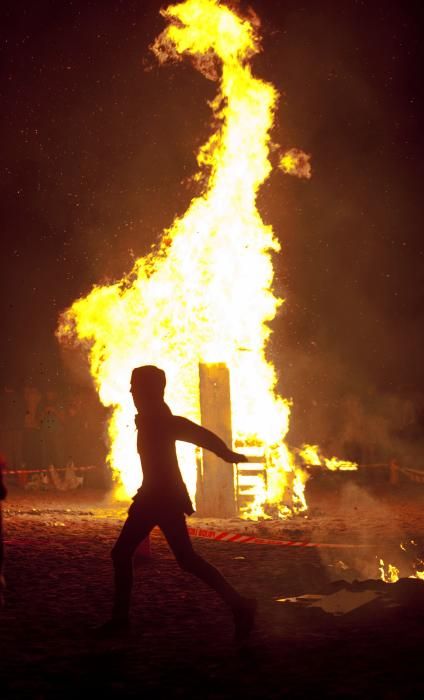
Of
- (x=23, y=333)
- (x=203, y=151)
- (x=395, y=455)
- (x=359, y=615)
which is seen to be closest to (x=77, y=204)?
(x=23, y=333)

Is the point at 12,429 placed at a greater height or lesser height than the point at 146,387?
greater

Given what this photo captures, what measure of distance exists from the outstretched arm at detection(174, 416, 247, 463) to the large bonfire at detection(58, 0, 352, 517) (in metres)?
9.19

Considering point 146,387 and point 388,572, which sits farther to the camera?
point 388,572

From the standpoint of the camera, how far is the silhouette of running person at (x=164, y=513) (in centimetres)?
611

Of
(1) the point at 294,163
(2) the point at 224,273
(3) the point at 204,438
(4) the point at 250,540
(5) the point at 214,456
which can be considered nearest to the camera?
(3) the point at 204,438

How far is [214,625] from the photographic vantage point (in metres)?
6.46

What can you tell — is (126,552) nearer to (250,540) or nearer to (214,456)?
(250,540)

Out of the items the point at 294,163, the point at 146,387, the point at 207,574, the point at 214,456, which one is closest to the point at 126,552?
the point at 207,574

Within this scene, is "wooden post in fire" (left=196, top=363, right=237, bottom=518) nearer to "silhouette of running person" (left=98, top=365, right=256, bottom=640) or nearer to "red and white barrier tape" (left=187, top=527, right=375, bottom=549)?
"red and white barrier tape" (left=187, top=527, right=375, bottom=549)

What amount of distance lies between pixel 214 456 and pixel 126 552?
8551 millimetres

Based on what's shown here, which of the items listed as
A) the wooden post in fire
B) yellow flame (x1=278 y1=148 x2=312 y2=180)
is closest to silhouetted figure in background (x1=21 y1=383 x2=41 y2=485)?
the wooden post in fire

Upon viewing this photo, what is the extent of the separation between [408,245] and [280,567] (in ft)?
67.8

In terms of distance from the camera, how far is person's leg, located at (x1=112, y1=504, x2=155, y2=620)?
6188 millimetres

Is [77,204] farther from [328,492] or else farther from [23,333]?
[328,492]
